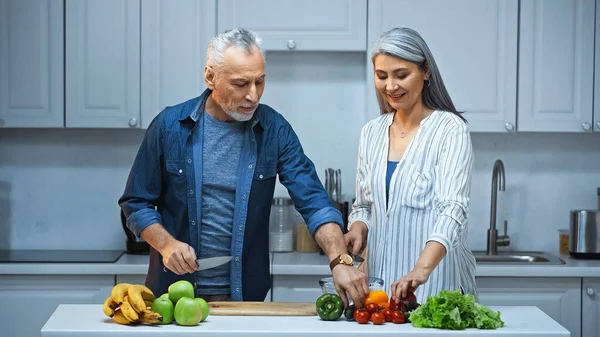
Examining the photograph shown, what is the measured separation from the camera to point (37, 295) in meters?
3.76

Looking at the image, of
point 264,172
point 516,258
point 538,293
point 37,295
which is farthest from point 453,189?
point 37,295

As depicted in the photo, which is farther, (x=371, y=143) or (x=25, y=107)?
(x=25, y=107)

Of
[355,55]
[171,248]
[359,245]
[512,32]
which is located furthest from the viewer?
[355,55]

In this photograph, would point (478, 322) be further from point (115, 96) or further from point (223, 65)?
point (115, 96)

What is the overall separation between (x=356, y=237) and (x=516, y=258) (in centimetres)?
157

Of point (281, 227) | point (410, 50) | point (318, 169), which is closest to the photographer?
point (410, 50)

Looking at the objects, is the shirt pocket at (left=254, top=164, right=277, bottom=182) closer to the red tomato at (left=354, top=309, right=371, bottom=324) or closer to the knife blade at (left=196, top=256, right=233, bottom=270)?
the knife blade at (left=196, top=256, right=233, bottom=270)

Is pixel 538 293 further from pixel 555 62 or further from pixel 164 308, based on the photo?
pixel 164 308

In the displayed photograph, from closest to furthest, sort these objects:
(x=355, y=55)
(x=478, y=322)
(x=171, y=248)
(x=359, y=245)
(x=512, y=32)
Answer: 1. (x=478, y=322)
2. (x=171, y=248)
3. (x=359, y=245)
4. (x=512, y=32)
5. (x=355, y=55)

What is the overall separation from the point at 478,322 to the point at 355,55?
2100mm

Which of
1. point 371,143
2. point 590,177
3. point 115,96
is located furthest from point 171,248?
point 590,177

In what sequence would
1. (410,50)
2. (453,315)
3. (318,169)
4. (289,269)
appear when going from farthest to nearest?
1. (318,169)
2. (289,269)
3. (410,50)
4. (453,315)

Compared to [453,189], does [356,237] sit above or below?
below

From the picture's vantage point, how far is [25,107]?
3877 millimetres
